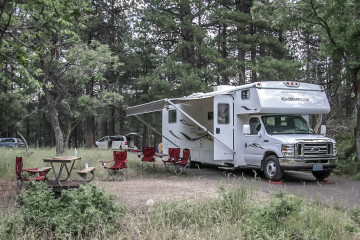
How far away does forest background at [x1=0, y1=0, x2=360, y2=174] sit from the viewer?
8109mm

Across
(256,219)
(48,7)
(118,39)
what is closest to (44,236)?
(256,219)

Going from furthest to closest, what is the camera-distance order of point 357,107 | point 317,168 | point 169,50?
point 169,50
point 357,107
point 317,168

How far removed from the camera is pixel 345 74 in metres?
12.8

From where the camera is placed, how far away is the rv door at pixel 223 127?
11555mm

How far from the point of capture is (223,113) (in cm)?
1170

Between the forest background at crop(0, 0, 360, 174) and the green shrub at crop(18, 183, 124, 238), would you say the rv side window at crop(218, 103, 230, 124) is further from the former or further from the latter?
the green shrub at crop(18, 183, 124, 238)

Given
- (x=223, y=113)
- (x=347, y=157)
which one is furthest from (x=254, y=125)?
(x=347, y=157)

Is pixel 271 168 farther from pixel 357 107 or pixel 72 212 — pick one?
pixel 72 212

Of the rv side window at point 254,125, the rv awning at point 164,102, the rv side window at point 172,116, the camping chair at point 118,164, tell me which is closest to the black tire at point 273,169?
the rv side window at point 254,125

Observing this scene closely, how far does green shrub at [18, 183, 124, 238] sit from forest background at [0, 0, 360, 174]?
265 cm

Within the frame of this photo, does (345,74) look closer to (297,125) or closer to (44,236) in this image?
(297,125)

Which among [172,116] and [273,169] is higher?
[172,116]

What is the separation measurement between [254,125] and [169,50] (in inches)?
745

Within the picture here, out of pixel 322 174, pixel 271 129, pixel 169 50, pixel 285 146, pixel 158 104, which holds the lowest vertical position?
pixel 322 174
